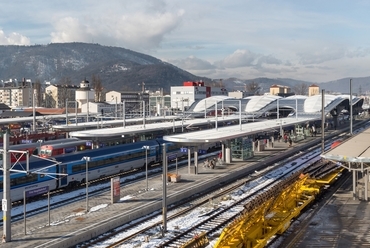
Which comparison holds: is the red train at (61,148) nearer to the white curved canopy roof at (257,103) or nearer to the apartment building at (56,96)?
the white curved canopy roof at (257,103)

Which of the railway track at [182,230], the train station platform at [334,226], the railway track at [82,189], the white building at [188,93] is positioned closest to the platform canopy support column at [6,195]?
the railway track at [182,230]

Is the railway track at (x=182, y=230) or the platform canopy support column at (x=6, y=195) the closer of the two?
the platform canopy support column at (x=6, y=195)

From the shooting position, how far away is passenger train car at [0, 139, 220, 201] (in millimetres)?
23344

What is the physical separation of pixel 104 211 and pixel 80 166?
751 centimetres

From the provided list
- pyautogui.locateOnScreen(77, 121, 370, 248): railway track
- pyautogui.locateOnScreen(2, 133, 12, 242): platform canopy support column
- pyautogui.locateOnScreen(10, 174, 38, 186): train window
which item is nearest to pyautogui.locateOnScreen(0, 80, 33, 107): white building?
pyautogui.locateOnScreen(10, 174, 38, 186): train window

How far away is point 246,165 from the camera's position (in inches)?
1364

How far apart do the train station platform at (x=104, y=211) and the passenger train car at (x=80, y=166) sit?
1.82 meters

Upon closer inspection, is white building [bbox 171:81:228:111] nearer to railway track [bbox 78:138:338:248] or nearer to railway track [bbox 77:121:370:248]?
railway track [bbox 78:138:338:248]

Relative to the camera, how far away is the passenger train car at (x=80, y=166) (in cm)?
2334

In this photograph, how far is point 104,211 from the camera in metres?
21.2

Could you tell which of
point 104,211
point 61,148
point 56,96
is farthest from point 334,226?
point 56,96

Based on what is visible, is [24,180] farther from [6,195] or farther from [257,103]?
[257,103]

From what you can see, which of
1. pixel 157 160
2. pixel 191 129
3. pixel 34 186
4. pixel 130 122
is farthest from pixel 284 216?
pixel 130 122

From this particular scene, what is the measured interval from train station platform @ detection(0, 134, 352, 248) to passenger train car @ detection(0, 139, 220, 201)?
182 centimetres
